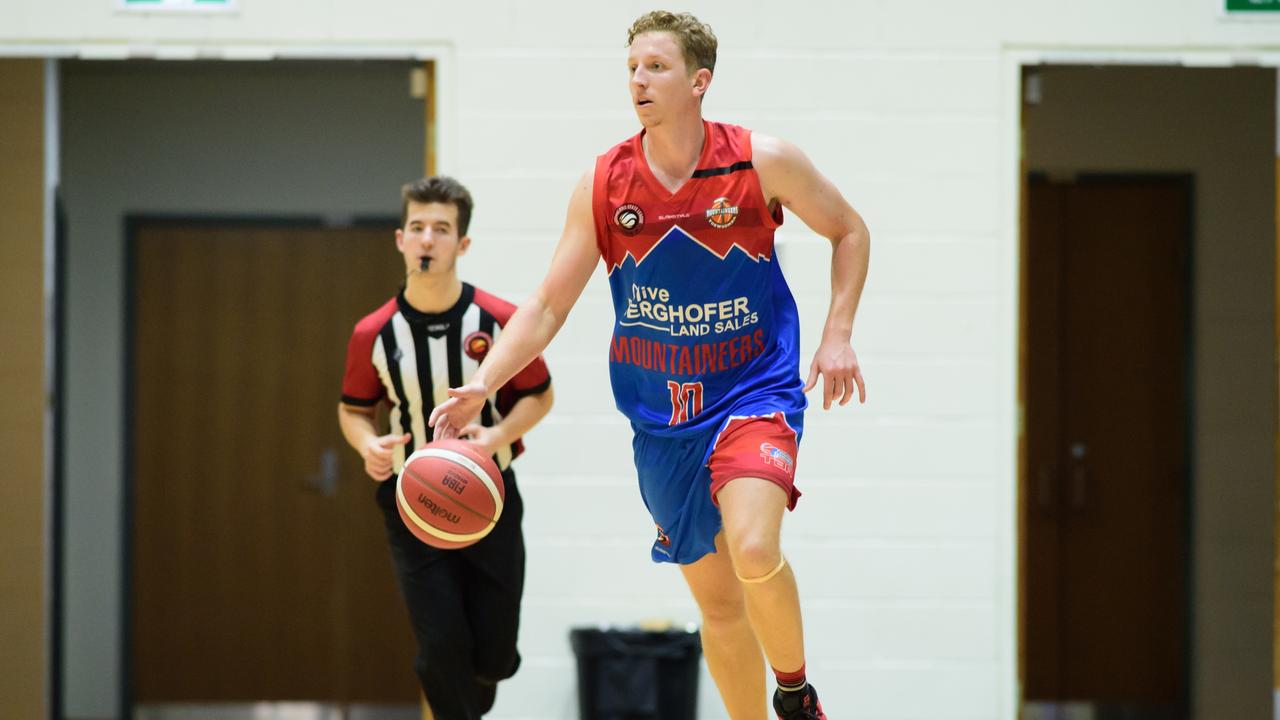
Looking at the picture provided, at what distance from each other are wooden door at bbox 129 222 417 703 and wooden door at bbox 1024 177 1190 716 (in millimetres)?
3017

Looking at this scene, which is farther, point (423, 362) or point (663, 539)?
point (423, 362)

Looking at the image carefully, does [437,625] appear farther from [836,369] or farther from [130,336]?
[130,336]

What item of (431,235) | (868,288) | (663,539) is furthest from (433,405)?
(868,288)

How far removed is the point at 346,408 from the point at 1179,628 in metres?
4.31

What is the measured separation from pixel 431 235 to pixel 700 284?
86 cm

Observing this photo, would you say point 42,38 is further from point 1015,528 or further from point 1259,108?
point 1259,108

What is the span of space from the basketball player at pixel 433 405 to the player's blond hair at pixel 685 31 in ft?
2.81

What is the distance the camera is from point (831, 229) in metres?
3.14

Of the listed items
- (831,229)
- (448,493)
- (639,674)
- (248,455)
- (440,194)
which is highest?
(440,194)

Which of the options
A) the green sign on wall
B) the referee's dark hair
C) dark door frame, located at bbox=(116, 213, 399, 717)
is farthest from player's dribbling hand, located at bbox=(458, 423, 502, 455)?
dark door frame, located at bbox=(116, 213, 399, 717)

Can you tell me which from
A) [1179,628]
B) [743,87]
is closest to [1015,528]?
[743,87]

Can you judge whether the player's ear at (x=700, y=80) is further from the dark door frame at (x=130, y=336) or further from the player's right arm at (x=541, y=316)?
the dark door frame at (x=130, y=336)

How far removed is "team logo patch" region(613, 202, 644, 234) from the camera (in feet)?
10.1

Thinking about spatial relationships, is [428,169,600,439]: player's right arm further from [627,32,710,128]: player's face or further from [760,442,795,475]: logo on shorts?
A: [760,442,795,475]: logo on shorts
